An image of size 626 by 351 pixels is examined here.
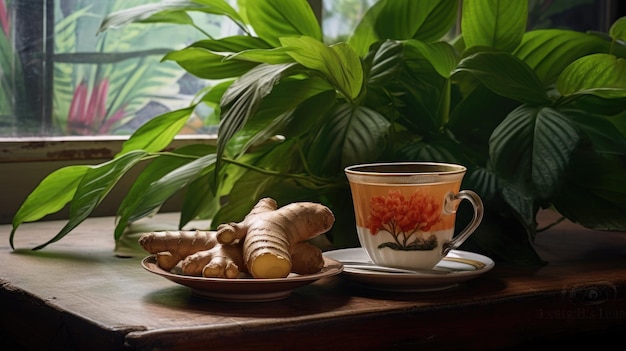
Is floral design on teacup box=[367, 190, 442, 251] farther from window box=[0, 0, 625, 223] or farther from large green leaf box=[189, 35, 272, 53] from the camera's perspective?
window box=[0, 0, 625, 223]

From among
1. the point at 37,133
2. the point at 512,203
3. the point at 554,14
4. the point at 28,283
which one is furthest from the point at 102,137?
the point at 554,14

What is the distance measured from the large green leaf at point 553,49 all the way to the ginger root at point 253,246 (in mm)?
382

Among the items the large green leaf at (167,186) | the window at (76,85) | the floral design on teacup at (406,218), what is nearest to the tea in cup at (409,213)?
the floral design on teacup at (406,218)

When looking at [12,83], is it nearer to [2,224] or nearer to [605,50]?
[2,224]

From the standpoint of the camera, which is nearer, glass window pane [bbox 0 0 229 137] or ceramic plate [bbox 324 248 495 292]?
ceramic plate [bbox 324 248 495 292]

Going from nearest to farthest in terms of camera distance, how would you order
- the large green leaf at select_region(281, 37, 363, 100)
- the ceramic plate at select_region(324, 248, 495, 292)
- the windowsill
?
the ceramic plate at select_region(324, 248, 495, 292)
the large green leaf at select_region(281, 37, 363, 100)
the windowsill

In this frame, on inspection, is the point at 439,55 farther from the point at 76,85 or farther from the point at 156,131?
the point at 76,85

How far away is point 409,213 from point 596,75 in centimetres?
29

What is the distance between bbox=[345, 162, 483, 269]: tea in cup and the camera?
2.52 ft

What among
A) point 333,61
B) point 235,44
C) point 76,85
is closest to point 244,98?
point 333,61

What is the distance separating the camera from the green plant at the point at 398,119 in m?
0.88

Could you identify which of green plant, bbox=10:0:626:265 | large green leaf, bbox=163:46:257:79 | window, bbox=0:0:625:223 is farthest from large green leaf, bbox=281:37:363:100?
window, bbox=0:0:625:223

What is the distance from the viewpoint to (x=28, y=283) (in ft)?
2.59

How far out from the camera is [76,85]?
1226 millimetres
